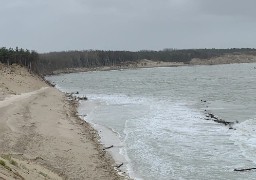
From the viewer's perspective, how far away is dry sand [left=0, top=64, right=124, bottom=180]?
589 inches

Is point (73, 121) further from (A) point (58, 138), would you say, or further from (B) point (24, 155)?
(B) point (24, 155)

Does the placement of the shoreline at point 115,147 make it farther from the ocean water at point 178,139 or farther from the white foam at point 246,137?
the white foam at point 246,137

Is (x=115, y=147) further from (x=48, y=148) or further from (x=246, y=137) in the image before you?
(x=246, y=137)

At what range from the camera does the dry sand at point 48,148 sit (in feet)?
49.1

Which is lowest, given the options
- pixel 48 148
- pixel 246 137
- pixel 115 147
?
pixel 115 147

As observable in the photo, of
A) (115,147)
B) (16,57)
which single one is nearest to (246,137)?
(115,147)

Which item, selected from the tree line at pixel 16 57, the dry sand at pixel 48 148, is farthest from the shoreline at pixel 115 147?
the tree line at pixel 16 57

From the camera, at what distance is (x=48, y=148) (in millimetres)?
19938

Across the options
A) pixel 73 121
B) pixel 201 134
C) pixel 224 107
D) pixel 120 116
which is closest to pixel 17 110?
pixel 73 121

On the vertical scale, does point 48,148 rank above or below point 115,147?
above

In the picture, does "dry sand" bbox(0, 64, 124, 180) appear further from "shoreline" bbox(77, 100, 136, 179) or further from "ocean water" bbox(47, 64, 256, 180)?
"ocean water" bbox(47, 64, 256, 180)

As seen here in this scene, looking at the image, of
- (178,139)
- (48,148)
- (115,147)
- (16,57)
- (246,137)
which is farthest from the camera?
(16,57)

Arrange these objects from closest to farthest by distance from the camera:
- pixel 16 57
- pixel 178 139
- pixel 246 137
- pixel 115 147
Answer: pixel 115 147
pixel 178 139
pixel 246 137
pixel 16 57

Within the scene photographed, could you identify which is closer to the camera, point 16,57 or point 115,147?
point 115,147
